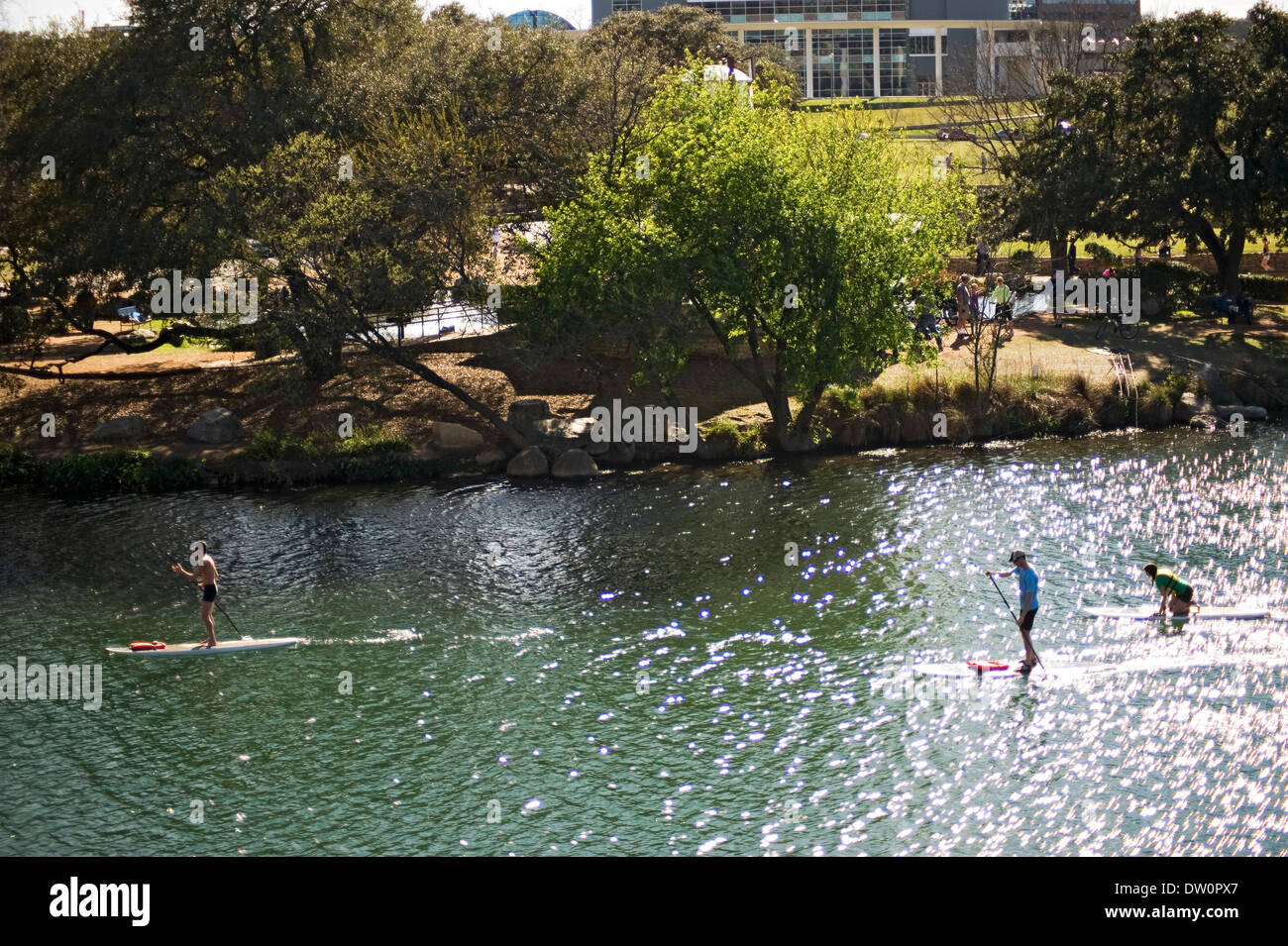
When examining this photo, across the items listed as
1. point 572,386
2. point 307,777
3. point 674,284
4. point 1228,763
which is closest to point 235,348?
point 572,386

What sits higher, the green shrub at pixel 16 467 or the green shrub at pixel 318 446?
the green shrub at pixel 318 446

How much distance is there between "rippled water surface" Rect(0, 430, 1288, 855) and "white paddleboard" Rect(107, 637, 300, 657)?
0.33 m

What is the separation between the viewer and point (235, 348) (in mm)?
59969

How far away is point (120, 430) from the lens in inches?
2092

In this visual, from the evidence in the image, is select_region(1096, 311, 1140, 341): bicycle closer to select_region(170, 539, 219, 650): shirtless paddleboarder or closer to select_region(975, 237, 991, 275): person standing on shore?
select_region(975, 237, 991, 275): person standing on shore

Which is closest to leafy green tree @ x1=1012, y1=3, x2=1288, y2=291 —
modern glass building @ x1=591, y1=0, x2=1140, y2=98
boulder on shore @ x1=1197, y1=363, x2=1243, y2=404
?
boulder on shore @ x1=1197, y1=363, x2=1243, y2=404

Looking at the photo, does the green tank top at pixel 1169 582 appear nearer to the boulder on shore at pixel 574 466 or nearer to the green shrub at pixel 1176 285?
the boulder on shore at pixel 574 466

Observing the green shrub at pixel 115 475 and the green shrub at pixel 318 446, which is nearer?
the green shrub at pixel 115 475

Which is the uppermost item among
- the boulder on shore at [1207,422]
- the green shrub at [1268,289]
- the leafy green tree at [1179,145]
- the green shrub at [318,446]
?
the leafy green tree at [1179,145]

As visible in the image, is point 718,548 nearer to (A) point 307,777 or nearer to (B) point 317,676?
(B) point 317,676

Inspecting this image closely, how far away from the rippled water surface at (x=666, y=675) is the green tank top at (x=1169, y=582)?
96cm

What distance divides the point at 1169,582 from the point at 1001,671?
575cm

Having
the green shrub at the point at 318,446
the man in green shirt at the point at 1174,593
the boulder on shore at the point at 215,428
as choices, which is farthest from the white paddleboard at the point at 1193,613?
the boulder on shore at the point at 215,428

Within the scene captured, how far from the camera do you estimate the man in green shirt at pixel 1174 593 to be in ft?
105
